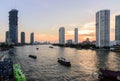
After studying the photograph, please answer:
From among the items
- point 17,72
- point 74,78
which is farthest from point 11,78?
point 74,78

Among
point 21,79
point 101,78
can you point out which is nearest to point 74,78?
point 101,78

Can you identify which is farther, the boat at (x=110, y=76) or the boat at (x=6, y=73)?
the boat at (x=110, y=76)

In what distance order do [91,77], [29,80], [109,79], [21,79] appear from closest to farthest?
[21,79] < [109,79] < [29,80] < [91,77]

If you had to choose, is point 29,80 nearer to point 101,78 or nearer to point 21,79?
point 21,79

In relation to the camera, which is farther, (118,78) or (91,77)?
(91,77)

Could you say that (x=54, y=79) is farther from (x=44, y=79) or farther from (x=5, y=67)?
(x=5, y=67)

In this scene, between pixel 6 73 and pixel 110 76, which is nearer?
pixel 110 76

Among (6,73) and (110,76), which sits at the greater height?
(6,73)

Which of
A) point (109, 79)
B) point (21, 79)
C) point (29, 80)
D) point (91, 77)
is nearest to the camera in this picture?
point (21, 79)

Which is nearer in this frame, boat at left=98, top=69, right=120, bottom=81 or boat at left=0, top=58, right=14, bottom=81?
boat at left=0, top=58, right=14, bottom=81
